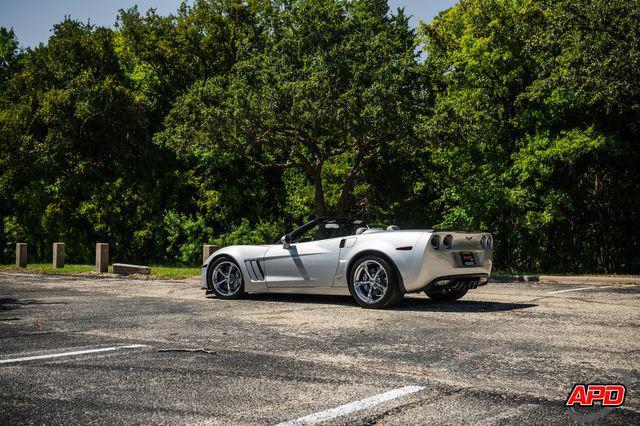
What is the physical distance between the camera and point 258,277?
1000 centimetres

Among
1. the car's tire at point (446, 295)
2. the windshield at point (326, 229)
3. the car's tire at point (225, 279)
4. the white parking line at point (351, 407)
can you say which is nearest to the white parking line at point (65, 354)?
the white parking line at point (351, 407)

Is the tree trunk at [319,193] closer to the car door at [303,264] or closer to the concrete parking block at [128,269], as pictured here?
the concrete parking block at [128,269]

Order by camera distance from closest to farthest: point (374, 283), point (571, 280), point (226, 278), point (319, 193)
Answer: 1. point (374, 283)
2. point (226, 278)
3. point (571, 280)
4. point (319, 193)

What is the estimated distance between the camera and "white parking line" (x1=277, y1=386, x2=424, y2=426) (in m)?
3.52

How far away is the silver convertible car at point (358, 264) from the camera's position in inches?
330

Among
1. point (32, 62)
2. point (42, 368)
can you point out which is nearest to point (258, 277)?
point (42, 368)

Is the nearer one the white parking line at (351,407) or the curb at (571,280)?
the white parking line at (351,407)

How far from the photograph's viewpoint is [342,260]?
29.6 ft

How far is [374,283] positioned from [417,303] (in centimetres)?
105

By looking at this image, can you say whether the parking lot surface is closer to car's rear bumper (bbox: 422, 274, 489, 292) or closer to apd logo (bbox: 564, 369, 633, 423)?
apd logo (bbox: 564, 369, 633, 423)

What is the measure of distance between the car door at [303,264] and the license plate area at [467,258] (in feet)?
5.63

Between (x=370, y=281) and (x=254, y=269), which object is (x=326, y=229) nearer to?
(x=370, y=281)

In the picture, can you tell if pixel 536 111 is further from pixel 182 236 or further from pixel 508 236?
pixel 182 236

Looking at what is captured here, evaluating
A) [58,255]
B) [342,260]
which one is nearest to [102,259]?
[58,255]
